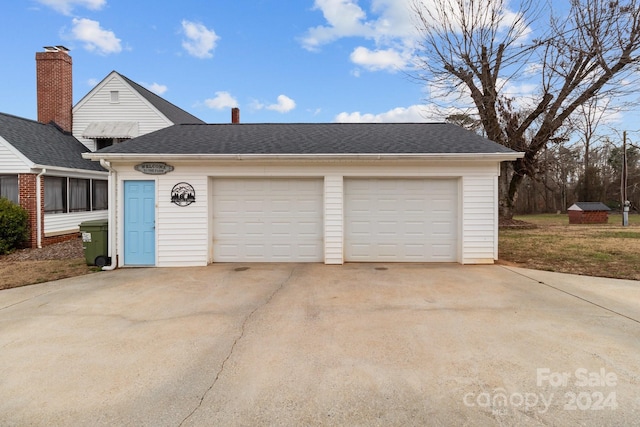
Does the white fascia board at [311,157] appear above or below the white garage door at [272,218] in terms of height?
above

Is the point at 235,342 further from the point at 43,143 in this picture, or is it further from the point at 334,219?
the point at 43,143

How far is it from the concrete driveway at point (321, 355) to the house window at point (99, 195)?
29.7 feet

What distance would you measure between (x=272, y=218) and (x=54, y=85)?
541 inches

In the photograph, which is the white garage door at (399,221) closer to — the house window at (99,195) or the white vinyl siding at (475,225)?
the white vinyl siding at (475,225)

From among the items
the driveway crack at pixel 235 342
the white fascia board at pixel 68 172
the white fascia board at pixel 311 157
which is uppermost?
the white fascia board at pixel 68 172

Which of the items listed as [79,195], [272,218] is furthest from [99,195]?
[272,218]

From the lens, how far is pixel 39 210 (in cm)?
1102

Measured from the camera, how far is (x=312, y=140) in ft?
29.6

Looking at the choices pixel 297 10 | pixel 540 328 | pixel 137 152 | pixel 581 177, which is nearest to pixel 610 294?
pixel 540 328

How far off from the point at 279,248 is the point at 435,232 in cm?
393

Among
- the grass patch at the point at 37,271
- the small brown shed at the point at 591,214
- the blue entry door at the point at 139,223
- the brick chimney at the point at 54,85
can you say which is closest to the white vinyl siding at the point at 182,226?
the blue entry door at the point at 139,223

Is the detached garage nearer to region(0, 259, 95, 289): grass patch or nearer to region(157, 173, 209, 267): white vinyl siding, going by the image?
region(157, 173, 209, 267): white vinyl siding

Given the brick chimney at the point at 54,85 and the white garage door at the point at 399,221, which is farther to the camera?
the brick chimney at the point at 54,85

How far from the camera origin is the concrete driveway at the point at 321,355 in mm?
2527
